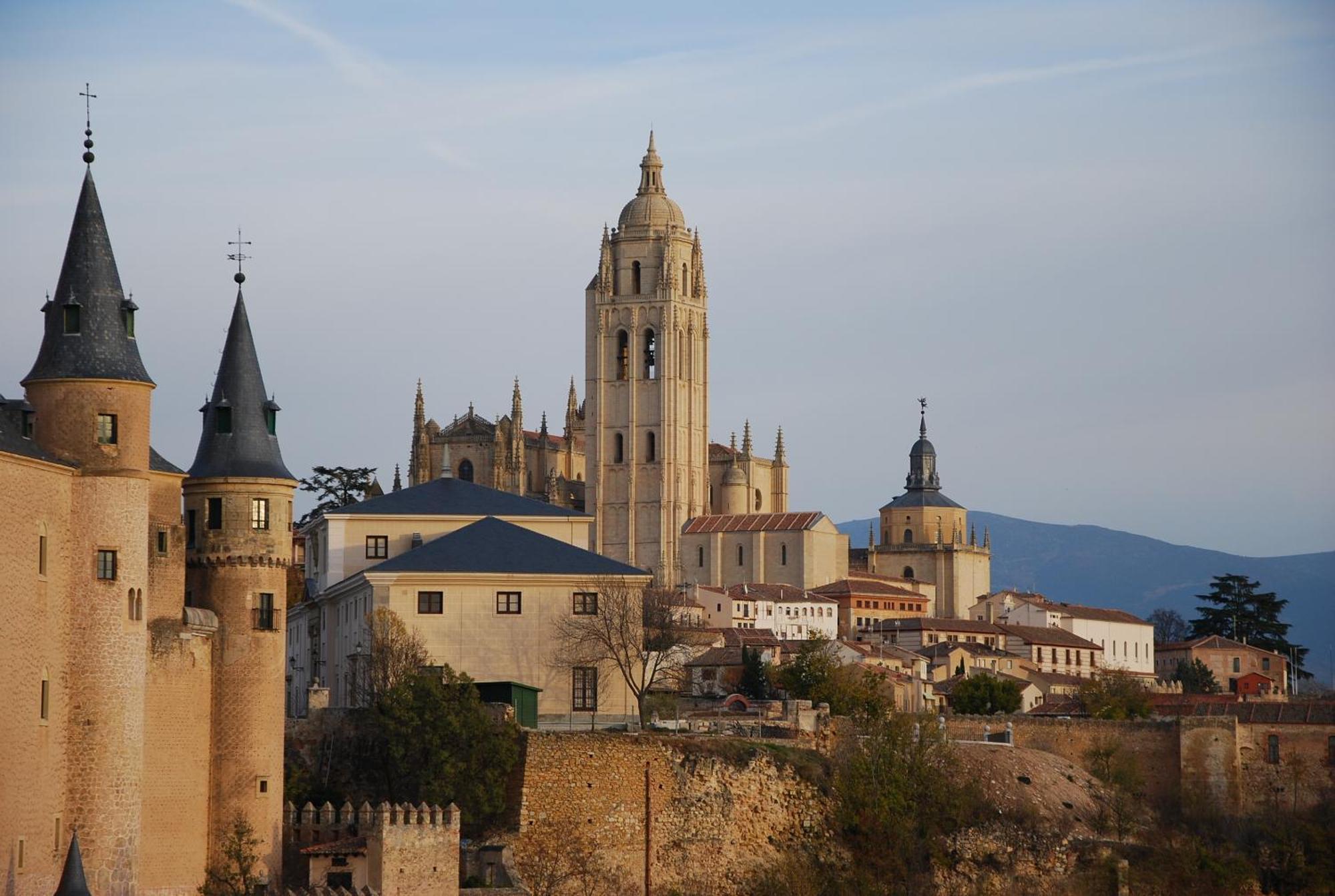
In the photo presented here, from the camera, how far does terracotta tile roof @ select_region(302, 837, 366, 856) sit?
48719mm

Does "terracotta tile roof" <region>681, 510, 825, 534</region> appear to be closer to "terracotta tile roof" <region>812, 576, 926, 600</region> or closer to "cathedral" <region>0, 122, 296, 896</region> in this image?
"terracotta tile roof" <region>812, 576, 926, 600</region>

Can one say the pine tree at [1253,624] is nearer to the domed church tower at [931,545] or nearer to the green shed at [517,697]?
the domed church tower at [931,545]

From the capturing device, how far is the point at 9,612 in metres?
44.3

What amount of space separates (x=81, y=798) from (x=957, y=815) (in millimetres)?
22446

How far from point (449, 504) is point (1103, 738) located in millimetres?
19422

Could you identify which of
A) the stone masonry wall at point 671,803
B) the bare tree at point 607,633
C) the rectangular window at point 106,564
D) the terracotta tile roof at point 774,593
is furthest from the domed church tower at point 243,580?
the terracotta tile roof at point 774,593

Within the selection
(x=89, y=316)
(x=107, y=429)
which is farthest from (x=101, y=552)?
(x=89, y=316)

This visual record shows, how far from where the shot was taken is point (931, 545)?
5861 inches

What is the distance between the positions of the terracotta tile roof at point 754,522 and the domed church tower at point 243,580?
8573 centimetres

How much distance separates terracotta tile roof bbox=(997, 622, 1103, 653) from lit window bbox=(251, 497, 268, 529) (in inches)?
2868

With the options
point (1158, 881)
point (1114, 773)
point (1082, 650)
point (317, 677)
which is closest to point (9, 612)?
point (317, 677)

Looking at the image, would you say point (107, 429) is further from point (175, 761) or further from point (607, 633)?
point (607, 633)

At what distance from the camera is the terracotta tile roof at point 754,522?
449 feet

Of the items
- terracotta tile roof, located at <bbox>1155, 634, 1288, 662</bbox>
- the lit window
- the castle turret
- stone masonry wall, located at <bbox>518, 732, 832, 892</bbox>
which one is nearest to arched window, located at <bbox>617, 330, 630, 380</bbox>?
terracotta tile roof, located at <bbox>1155, 634, 1288, 662</bbox>
